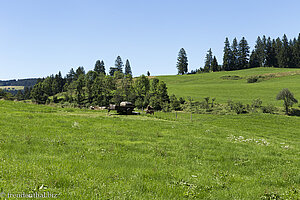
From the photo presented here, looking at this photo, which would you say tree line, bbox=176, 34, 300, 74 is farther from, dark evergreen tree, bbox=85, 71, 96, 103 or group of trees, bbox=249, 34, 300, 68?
dark evergreen tree, bbox=85, 71, 96, 103

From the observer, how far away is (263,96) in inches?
3194

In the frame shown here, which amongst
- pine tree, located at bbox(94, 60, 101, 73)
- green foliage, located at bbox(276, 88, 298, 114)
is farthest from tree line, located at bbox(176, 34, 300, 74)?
green foliage, located at bbox(276, 88, 298, 114)

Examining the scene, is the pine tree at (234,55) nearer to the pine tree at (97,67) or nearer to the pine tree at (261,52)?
the pine tree at (261,52)

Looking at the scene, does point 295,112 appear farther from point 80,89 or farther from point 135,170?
point 80,89

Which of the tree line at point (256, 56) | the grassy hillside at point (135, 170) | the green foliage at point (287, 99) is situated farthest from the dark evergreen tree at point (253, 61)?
the grassy hillside at point (135, 170)

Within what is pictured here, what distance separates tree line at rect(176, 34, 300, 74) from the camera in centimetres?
16762

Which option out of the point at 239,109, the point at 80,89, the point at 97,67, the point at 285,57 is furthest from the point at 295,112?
the point at 97,67

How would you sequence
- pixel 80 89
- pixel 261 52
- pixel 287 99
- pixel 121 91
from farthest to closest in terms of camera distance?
1. pixel 261 52
2. pixel 80 89
3. pixel 121 91
4. pixel 287 99

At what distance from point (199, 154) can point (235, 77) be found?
12984 centimetres

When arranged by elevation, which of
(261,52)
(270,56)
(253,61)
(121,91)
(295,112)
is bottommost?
(295,112)

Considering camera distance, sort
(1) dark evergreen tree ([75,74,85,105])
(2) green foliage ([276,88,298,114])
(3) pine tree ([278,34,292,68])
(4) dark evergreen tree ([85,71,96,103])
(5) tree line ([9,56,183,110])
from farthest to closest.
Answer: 1. (3) pine tree ([278,34,292,68])
2. (1) dark evergreen tree ([75,74,85,105])
3. (4) dark evergreen tree ([85,71,96,103])
4. (5) tree line ([9,56,183,110])
5. (2) green foliage ([276,88,298,114])

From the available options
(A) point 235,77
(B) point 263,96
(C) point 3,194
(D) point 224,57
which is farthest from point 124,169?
(D) point 224,57

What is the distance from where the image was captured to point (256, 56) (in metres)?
180

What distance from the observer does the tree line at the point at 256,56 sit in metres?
168
